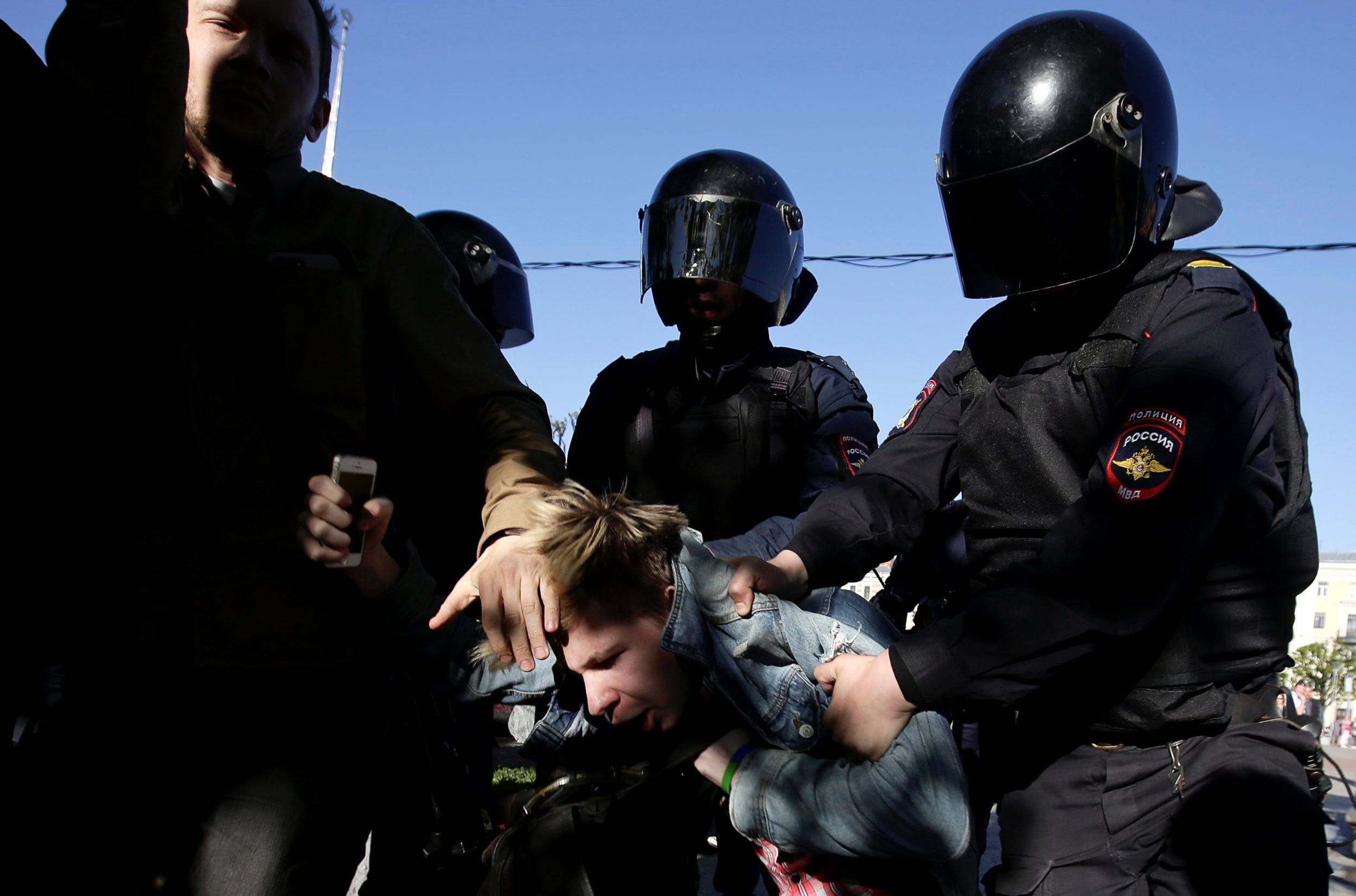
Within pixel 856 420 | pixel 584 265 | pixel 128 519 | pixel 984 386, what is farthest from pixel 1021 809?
pixel 584 265

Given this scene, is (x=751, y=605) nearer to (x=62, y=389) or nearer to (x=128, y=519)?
(x=128, y=519)

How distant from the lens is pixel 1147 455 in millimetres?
1647

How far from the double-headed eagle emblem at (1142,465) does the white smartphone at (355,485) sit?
1.14 m

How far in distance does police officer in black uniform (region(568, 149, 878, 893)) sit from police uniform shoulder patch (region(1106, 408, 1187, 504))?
A: 1147mm

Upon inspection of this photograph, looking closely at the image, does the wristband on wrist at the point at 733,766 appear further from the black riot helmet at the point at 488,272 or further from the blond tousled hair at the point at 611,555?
the black riot helmet at the point at 488,272

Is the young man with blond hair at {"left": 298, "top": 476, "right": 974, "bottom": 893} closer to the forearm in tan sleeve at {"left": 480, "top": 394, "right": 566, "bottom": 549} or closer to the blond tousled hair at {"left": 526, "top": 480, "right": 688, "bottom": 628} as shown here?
the blond tousled hair at {"left": 526, "top": 480, "right": 688, "bottom": 628}

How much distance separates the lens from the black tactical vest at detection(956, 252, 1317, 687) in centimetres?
178

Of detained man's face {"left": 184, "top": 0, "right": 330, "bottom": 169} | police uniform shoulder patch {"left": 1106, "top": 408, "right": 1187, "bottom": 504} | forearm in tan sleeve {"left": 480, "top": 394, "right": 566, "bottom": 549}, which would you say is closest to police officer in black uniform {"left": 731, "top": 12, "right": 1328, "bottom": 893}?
police uniform shoulder patch {"left": 1106, "top": 408, "right": 1187, "bottom": 504}

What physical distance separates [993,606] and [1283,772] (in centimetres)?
56

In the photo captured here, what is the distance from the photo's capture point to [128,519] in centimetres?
149

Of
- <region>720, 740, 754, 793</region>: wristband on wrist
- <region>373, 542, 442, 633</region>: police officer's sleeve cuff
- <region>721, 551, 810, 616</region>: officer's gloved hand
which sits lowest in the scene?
<region>720, 740, 754, 793</region>: wristband on wrist

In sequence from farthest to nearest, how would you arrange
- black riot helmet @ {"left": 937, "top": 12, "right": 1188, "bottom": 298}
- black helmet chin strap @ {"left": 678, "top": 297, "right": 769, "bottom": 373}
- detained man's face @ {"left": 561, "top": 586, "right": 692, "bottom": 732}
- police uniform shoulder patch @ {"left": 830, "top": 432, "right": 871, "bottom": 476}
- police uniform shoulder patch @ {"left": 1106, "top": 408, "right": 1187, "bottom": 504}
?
1. black helmet chin strap @ {"left": 678, "top": 297, "right": 769, "bottom": 373}
2. police uniform shoulder patch @ {"left": 830, "top": 432, "right": 871, "bottom": 476}
3. black riot helmet @ {"left": 937, "top": 12, "right": 1188, "bottom": 298}
4. detained man's face @ {"left": 561, "top": 586, "right": 692, "bottom": 732}
5. police uniform shoulder patch @ {"left": 1106, "top": 408, "right": 1187, "bottom": 504}

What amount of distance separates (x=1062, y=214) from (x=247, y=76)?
147 centimetres

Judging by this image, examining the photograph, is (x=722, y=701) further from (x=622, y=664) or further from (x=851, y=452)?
(x=851, y=452)
